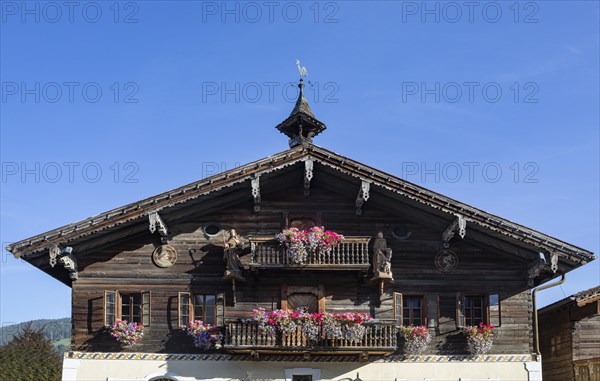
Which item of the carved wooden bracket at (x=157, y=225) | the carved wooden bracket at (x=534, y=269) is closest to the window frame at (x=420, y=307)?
the carved wooden bracket at (x=534, y=269)

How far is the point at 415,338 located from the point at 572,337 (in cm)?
793

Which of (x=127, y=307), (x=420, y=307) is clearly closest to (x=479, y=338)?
(x=420, y=307)

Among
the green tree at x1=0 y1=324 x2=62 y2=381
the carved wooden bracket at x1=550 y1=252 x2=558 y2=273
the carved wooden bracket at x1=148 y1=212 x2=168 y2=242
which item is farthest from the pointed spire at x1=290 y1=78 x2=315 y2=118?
the green tree at x1=0 y1=324 x2=62 y2=381

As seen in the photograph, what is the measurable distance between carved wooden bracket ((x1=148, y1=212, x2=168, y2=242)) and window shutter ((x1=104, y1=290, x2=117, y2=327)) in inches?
96.8

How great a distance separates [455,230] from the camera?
29203 mm

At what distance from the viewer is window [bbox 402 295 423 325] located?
2919 centimetres

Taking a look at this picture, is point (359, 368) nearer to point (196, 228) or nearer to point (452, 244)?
point (452, 244)

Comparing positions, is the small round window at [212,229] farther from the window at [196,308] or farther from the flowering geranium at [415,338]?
the flowering geranium at [415,338]

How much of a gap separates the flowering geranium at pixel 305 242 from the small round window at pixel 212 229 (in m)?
2.48

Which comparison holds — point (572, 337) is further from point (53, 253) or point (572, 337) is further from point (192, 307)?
point (53, 253)

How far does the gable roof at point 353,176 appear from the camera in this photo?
28.3m

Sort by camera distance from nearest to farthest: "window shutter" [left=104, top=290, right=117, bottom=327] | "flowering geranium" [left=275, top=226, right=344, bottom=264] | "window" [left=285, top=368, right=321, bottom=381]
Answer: "flowering geranium" [left=275, top=226, right=344, bottom=264]
"window" [left=285, top=368, right=321, bottom=381]
"window shutter" [left=104, top=290, right=117, bottom=327]

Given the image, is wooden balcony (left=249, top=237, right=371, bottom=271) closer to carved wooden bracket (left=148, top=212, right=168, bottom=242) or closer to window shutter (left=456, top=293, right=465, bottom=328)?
carved wooden bracket (left=148, top=212, right=168, bottom=242)

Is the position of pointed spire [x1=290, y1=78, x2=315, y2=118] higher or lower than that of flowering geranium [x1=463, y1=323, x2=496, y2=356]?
higher
